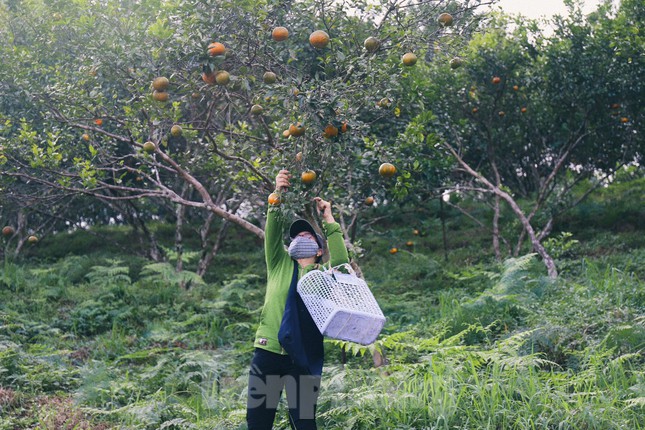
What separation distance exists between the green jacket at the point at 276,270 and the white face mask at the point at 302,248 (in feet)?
0.26

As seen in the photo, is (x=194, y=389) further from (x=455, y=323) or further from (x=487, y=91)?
(x=487, y=91)

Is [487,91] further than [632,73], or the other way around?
[487,91]

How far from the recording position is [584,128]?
13.1 meters

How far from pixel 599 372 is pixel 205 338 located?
5.42 meters

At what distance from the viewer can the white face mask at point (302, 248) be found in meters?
4.70

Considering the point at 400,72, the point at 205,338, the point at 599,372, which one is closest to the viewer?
the point at 599,372

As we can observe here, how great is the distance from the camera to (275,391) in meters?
4.59

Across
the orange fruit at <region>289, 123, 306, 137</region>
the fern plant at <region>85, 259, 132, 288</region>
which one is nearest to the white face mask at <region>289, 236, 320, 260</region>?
the orange fruit at <region>289, 123, 306, 137</region>

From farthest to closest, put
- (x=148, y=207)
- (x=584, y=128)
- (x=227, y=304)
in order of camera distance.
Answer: (x=148, y=207)
(x=584, y=128)
(x=227, y=304)

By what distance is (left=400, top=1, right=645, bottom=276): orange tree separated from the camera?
12133 millimetres

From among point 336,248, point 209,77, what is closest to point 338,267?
point 336,248

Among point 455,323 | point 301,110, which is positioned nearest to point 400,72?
point 301,110

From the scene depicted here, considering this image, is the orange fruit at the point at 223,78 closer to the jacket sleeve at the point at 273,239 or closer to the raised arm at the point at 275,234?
the raised arm at the point at 275,234

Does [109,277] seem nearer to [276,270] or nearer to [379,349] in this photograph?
[379,349]
